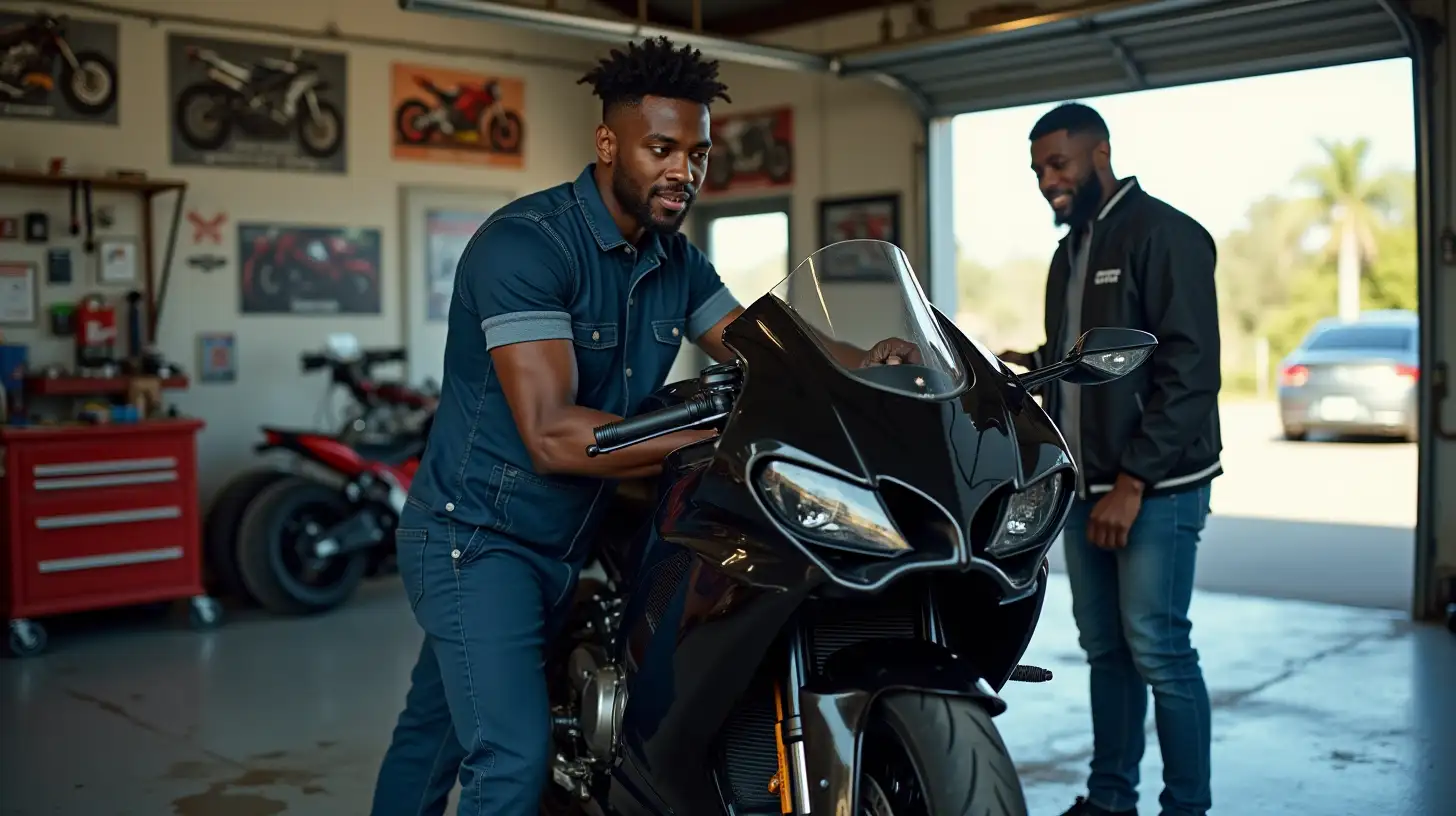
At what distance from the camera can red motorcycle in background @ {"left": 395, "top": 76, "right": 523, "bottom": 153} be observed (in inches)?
316

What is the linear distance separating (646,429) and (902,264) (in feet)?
1.61

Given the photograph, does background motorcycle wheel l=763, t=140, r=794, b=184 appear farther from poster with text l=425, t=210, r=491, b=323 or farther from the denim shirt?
the denim shirt

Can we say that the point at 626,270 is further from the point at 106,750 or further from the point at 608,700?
the point at 106,750

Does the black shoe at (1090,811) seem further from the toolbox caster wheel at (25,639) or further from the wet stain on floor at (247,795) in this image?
the toolbox caster wheel at (25,639)

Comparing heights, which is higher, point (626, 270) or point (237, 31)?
point (237, 31)

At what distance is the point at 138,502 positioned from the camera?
597 centimetres

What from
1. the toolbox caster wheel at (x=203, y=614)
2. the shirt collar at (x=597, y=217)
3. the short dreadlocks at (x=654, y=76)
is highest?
the short dreadlocks at (x=654, y=76)

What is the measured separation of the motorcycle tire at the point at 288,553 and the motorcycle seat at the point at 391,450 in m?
Result: 0.25

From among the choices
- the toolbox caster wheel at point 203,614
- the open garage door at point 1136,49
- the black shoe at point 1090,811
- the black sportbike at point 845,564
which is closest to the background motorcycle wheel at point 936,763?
the black sportbike at point 845,564

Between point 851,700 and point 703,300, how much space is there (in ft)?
3.44

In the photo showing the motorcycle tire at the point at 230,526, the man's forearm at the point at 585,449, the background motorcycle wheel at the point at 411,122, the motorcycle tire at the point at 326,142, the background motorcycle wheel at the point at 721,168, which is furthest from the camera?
the background motorcycle wheel at the point at 721,168

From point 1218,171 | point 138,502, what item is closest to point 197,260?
point 138,502

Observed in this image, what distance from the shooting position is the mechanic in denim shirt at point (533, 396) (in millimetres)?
2213

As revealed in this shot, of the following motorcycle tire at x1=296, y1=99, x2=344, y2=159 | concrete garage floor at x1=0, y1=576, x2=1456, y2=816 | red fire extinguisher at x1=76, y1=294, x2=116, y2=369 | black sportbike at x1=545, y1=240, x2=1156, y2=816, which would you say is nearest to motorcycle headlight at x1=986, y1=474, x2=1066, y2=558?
black sportbike at x1=545, y1=240, x2=1156, y2=816
